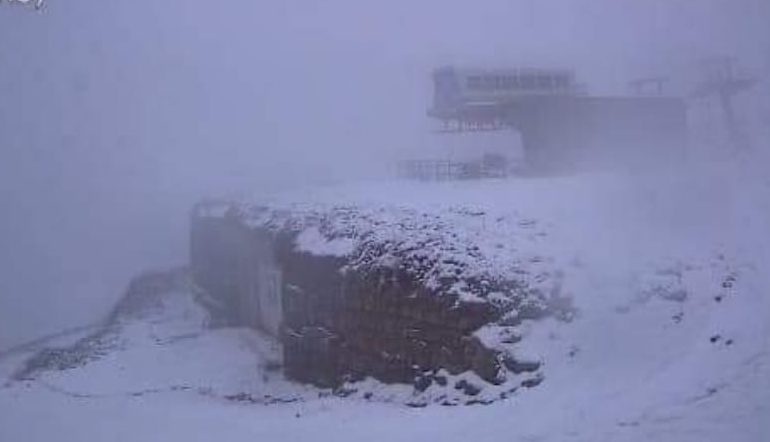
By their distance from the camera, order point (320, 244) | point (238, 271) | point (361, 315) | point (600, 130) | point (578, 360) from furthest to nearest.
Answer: point (600, 130), point (238, 271), point (320, 244), point (361, 315), point (578, 360)

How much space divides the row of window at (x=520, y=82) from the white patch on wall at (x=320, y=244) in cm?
1621

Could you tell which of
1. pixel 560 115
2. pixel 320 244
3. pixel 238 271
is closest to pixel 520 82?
pixel 560 115

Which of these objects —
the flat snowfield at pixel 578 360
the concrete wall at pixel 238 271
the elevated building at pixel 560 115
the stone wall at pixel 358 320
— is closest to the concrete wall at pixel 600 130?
the elevated building at pixel 560 115

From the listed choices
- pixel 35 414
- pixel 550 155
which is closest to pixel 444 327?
pixel 35 414

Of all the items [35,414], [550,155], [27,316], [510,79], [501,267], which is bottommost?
[27,316]

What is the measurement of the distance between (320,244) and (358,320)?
3.99 metres

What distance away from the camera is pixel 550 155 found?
32.6 m

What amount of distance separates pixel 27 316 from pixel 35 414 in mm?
46299

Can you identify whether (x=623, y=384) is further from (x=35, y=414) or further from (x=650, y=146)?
(x=650, y=146)

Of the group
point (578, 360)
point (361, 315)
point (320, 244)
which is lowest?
point (578, 360)

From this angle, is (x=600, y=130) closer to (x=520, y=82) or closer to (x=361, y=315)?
(x=520, y=82)

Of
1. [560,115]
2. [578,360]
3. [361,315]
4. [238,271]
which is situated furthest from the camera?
[560,115]

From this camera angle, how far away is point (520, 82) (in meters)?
37.4

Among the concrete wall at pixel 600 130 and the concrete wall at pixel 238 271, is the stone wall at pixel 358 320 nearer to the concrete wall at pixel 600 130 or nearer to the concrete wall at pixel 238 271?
the concrete wall at pixel 238 271
